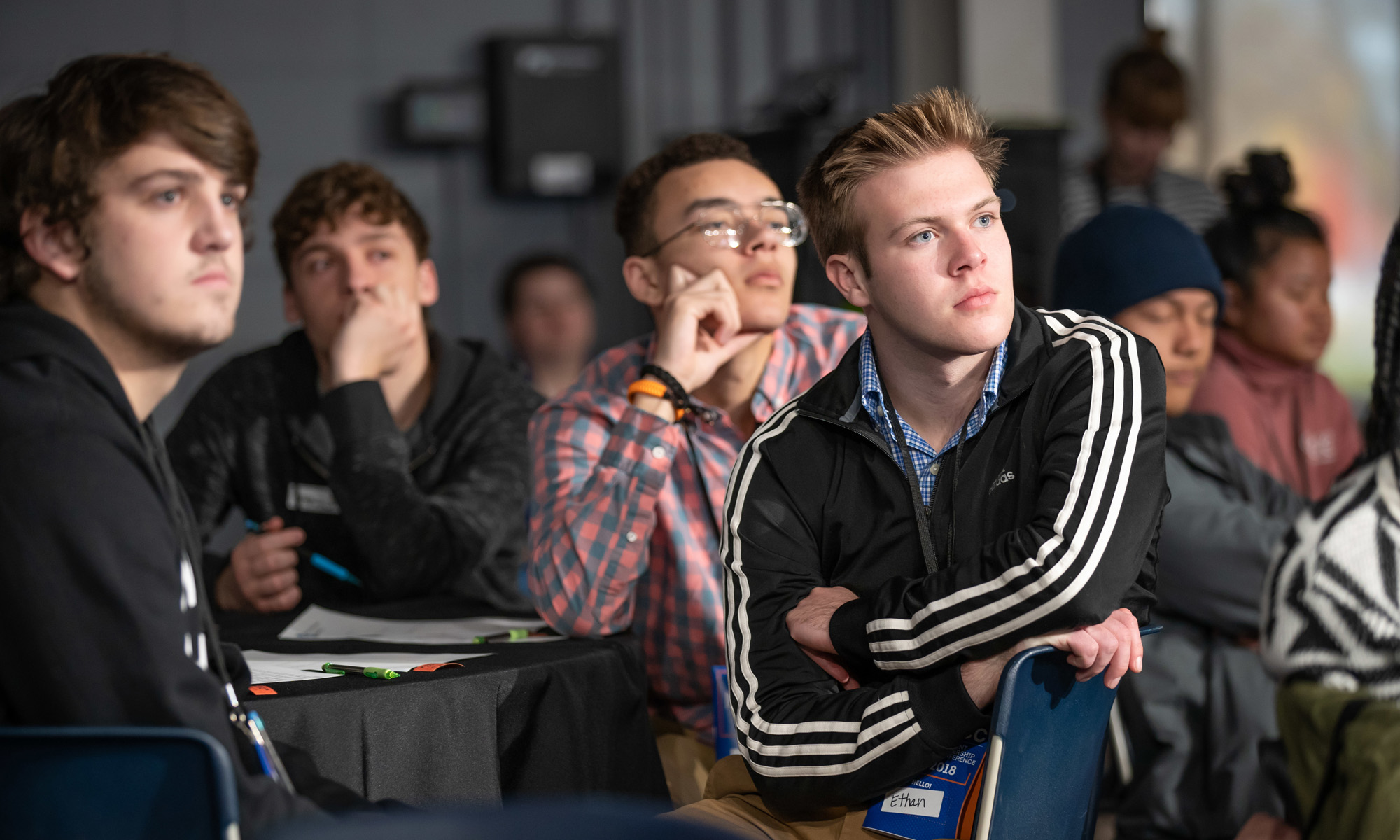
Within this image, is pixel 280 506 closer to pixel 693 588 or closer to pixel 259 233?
pixel 693 588

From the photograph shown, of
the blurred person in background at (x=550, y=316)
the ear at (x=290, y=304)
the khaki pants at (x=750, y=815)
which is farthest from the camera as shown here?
the blurred person in background at (x=550, y=316)

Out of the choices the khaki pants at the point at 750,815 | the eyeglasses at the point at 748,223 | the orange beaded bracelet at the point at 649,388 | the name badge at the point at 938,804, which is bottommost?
the khaki pants at the point at 750,815

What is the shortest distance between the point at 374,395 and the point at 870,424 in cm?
107

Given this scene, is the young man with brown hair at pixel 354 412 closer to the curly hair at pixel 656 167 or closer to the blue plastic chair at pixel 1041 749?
the curly hair at pixel 656 167

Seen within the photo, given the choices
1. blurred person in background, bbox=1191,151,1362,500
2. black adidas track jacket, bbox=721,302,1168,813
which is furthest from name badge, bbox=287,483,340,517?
blurred person in background, bbox=1191,151,1362,500

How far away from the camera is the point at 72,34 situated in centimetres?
472

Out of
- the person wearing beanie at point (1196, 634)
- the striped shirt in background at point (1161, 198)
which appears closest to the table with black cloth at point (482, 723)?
the person wearing beanie at point (1196, 634)

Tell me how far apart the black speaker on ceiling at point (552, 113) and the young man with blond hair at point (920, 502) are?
11.5 ft

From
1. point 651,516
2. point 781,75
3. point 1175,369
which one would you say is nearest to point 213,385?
point 651,516

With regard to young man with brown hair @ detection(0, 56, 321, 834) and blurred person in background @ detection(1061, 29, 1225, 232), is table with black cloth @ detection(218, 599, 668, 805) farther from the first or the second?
blurred person in background @ detection(1061, 29, 1225, 232)

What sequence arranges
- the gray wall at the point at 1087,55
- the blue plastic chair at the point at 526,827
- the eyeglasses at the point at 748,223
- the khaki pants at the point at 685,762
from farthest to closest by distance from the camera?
the gray wall at the point at 1087,55 < the eyeglasses at the point at 748,223 < the khaki pants at the point at 685,762 < the blue plastic chair at the point at 526,827

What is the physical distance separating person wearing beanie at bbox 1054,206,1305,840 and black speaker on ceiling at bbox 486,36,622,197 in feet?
9.74

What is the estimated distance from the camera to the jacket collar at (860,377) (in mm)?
1517

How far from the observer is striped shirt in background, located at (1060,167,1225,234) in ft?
12.7
